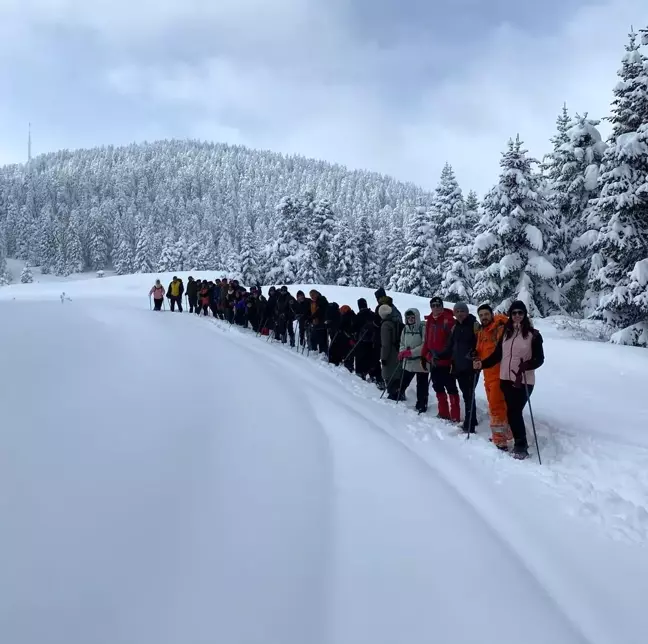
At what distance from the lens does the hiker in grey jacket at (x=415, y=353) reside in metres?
8.92

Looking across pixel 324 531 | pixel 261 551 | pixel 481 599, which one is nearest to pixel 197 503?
pixel 261 551

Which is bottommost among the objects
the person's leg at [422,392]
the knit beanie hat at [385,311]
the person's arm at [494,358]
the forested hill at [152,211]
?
the person's leg at [422,392]

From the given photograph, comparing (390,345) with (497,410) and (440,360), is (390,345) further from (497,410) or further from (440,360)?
(497,410)

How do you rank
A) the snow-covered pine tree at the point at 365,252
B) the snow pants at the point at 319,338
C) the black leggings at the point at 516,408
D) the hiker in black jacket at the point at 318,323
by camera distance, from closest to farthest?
the black leggings at the point at 516,408 → the hiker in black jacket at the point at 318,323 → the snow pants at the point at 319,338 → the snow-covered pine tree at the point at 365,252

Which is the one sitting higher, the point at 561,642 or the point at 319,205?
the point at 319,205

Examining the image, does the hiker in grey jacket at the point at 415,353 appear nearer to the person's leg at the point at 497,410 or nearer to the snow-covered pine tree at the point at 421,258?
the person's leg at the point at 497,410

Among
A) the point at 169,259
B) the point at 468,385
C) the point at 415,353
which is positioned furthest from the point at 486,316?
the point at 169,259

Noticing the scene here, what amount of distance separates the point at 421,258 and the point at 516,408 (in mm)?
27174

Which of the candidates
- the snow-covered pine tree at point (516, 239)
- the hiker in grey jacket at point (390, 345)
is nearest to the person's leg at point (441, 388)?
the hiker in grey jacket at point (390, 345)

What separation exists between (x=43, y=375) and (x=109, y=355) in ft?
7.86

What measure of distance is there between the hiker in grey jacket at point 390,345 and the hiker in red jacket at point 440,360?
4.86 ft

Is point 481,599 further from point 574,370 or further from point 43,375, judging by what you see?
point 574,370

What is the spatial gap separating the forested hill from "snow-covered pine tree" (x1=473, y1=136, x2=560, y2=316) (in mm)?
24821

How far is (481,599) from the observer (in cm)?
348
